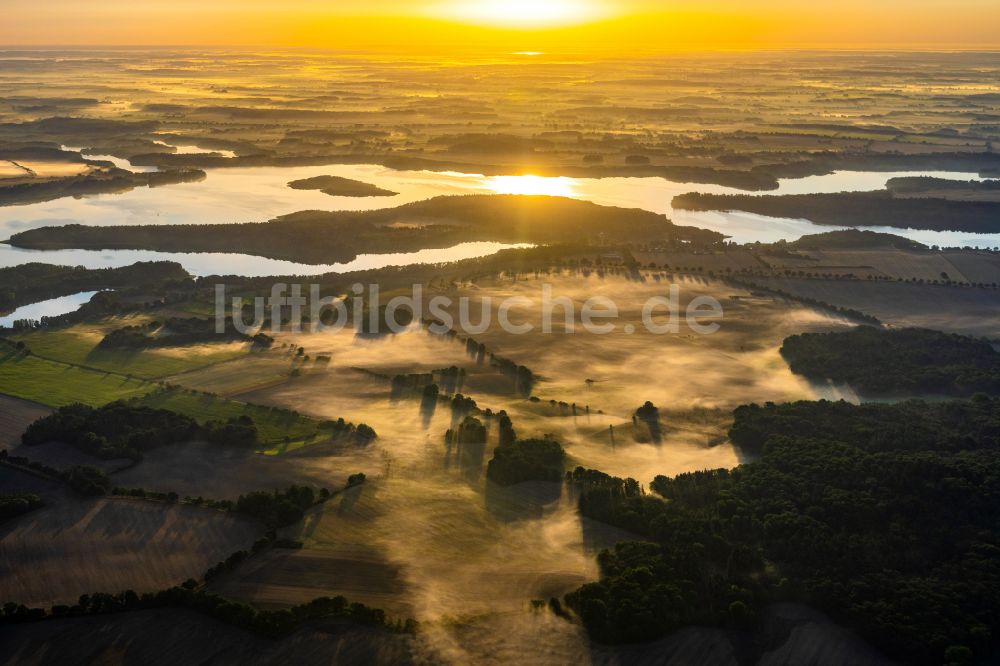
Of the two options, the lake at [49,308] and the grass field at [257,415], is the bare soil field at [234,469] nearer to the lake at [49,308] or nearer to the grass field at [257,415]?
the grass field at [257,415]

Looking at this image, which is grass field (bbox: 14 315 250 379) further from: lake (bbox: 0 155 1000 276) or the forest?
the forest

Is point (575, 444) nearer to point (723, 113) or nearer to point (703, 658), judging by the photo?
point (703, 658)

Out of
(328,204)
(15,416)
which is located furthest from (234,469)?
(328,204)

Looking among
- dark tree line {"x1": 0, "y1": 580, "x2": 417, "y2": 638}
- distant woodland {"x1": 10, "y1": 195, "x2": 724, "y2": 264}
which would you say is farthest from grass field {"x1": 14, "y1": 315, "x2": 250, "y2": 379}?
distant woodland {"x1": 10, "y1": 195, "x2": 724, "y2": 264}

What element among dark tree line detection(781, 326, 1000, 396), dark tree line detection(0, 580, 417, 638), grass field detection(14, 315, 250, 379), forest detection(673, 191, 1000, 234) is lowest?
dark tree line detection(0, 580, 417, 638)

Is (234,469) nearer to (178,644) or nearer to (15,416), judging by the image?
(178,644)

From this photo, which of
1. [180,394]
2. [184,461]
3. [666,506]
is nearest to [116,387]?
[180,394]

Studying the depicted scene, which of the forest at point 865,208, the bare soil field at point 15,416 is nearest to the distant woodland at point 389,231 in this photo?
the forest at point 865,208
